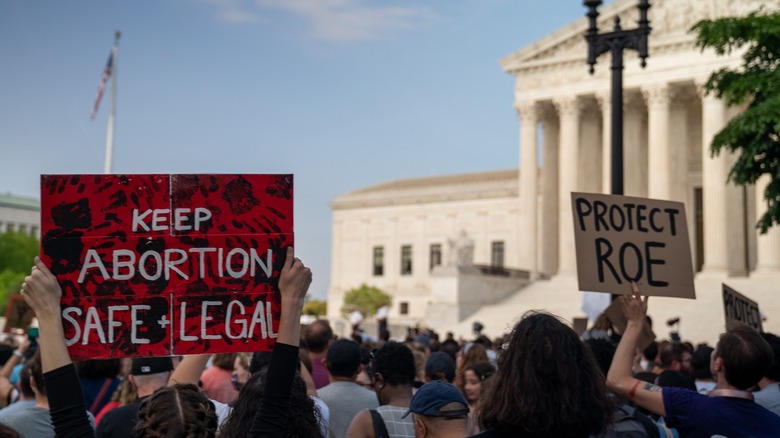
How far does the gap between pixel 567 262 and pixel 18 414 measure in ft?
153

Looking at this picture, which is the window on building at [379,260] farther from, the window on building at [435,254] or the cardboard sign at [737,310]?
the cardboard sign at [737,310]

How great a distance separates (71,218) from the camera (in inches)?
154

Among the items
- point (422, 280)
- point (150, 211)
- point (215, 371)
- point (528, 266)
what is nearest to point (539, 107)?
point (528, 266)

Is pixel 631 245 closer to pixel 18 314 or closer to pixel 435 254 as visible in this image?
pixel 18 314

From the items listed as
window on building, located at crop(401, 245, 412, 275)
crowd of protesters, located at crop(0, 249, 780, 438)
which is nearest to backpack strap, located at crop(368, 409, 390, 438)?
crowd of protesters, located at crop(0, 249, 780, 438)

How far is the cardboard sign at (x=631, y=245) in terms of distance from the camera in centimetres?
636

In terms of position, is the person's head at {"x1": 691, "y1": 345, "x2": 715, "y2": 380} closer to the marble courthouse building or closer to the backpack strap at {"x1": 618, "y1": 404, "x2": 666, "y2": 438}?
the backpack strap at {"x1": 618, "y1": 404, "x2": 666, "y2": 438}

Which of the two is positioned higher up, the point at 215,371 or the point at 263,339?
the point at 263,339

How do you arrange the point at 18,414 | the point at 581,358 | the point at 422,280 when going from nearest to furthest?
the point at 581,358 < the point at 18,414 < the point at 422,280

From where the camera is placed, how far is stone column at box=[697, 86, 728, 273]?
46156 mm

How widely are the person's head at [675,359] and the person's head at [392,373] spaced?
6.46 meters

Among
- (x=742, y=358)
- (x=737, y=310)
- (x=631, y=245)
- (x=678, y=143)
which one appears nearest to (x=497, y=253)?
(x=678, y=143)

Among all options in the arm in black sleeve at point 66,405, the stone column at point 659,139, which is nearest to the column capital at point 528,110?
the stone column at point 659,139

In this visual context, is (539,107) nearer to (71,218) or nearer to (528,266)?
(528,266)
